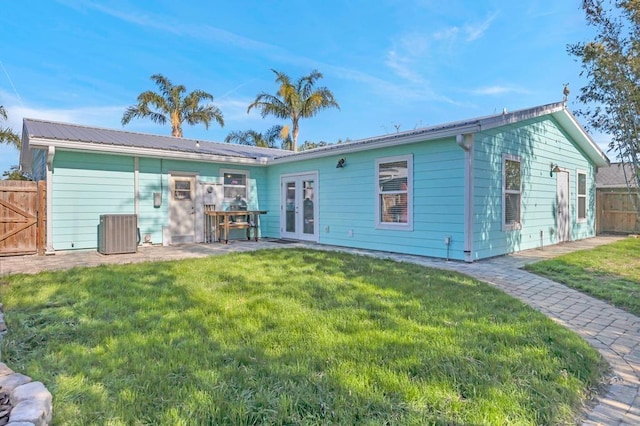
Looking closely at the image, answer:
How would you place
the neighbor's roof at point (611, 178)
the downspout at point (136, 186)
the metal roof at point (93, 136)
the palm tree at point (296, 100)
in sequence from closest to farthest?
the metal roof at point (93, 136)
the downspout at point (136, 186)
the neighbor's roof at point (611, 178)
the palm tree at point (296, 100)

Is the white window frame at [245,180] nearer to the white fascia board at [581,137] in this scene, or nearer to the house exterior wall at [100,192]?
the house exterior wall at [100,192]

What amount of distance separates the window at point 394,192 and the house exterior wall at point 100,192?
17.4ft

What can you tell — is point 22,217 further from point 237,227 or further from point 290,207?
point 290,207

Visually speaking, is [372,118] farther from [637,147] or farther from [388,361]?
[388,361]

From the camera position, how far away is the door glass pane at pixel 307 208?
9.99 m

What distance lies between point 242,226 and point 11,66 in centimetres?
916

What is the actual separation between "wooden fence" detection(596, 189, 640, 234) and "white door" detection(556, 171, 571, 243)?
4.24m

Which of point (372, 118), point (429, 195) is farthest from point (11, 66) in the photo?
point (372, 118)

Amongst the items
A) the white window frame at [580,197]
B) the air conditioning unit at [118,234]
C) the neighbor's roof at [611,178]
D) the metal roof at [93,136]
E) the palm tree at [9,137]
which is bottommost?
the air conditioning unit at [118,234]

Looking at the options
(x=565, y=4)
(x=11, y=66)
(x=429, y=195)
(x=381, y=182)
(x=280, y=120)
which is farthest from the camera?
(x=280, y=120)

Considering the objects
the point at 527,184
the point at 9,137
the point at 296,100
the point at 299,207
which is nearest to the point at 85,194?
the point at 299,207

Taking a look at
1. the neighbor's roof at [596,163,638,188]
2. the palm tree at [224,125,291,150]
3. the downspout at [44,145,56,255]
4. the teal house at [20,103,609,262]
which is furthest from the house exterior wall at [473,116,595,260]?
the palm tree at [224,125,291,150]

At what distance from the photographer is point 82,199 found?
8297 mm

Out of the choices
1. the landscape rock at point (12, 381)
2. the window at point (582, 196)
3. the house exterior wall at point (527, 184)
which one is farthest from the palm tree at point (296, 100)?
the landscape rock at point (12, 381)
